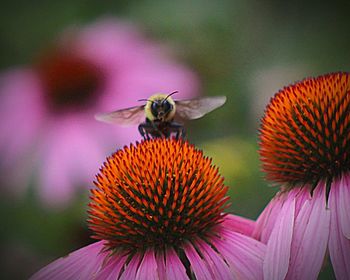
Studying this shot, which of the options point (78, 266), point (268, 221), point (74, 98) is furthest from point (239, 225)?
point (74, 98)

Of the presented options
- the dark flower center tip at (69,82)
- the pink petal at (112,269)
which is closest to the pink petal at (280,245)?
the pink petal at (112,269)

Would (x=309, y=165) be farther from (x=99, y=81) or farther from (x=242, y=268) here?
(x=99, y=81)

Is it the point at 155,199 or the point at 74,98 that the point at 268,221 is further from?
the point at 74,98

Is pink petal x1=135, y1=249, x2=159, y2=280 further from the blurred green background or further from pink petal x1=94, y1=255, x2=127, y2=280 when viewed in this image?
the blurred green background

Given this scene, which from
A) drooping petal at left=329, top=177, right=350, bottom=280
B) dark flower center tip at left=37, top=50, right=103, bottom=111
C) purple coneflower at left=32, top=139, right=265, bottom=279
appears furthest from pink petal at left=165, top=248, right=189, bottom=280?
dark flower center tip at left=37, top=50, right=103, bottom=111

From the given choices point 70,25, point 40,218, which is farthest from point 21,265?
point 70,25
